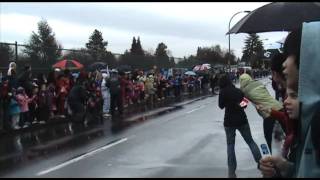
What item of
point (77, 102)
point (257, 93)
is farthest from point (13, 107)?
point (257, 93)

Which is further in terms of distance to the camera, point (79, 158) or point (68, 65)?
point (68, 65)

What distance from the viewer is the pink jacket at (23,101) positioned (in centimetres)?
1712

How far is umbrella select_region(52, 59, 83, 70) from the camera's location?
2424 cm

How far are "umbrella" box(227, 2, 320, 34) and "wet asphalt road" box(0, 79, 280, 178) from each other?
105 inches

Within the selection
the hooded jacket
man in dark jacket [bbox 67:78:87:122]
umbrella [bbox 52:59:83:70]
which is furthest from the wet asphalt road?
umbrella [bbox 52:59:83:70]

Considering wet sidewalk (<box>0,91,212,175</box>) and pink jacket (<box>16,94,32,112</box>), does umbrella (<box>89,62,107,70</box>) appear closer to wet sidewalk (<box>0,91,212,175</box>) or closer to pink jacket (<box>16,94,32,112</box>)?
wet sidewalk (<box>0,91,212,175</box>)

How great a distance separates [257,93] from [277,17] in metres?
1.50

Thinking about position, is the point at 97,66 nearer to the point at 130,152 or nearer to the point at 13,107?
the point at 13,107

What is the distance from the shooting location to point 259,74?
92.0 metres

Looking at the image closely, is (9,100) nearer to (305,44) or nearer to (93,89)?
(93,89)

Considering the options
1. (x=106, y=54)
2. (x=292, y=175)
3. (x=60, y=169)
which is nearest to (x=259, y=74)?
(x=106, y=54)

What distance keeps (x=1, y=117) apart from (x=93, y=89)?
230 inches

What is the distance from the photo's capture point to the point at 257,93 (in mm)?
8617

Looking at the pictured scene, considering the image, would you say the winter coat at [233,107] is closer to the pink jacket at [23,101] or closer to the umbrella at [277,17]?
the umbrella at [277,17]
